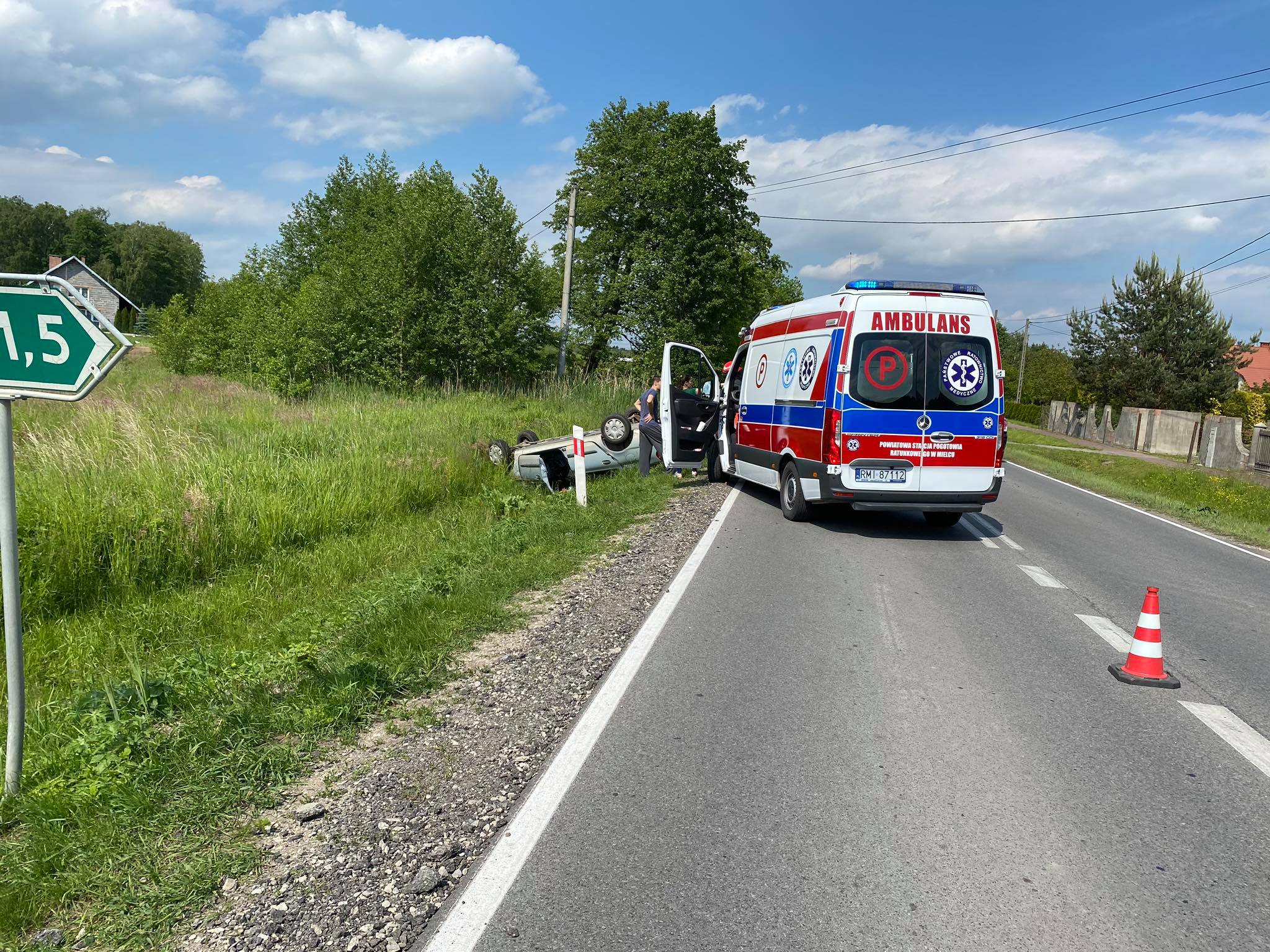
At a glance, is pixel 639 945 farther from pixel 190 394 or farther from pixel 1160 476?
pixel 1160 476

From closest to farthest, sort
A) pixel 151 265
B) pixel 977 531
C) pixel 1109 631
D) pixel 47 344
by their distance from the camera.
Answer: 1. pixel 47 344
2. pixel 1109 631
3. pixel 977 531
4. pixel 151 265

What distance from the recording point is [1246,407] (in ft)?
134

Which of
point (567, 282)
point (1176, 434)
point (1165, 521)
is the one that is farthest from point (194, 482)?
point (1176, 434)

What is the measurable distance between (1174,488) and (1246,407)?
23477 mm

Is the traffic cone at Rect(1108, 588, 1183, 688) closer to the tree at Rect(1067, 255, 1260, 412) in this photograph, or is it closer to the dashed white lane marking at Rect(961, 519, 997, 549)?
the dashed white lane marking at Rect(961, 519, 997, 549)

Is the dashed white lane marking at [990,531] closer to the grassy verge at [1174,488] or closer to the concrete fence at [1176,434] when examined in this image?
the grassy verge at [1174,488]

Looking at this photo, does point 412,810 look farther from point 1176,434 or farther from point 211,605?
point 1176,434

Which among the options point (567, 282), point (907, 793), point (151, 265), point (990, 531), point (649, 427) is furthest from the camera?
point (151, 265)

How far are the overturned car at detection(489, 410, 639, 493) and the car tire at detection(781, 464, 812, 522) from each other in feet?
12.0

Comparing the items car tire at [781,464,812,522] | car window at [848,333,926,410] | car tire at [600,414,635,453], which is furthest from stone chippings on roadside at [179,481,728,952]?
car tire at [600,414,635,453]

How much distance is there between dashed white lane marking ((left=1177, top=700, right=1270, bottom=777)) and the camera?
4.32 metres

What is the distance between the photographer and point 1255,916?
297 cm

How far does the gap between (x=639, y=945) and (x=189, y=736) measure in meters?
2.66

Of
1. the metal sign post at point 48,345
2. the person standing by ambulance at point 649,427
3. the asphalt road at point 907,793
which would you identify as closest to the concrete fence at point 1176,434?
the person standing by ambulance at point 649,427
